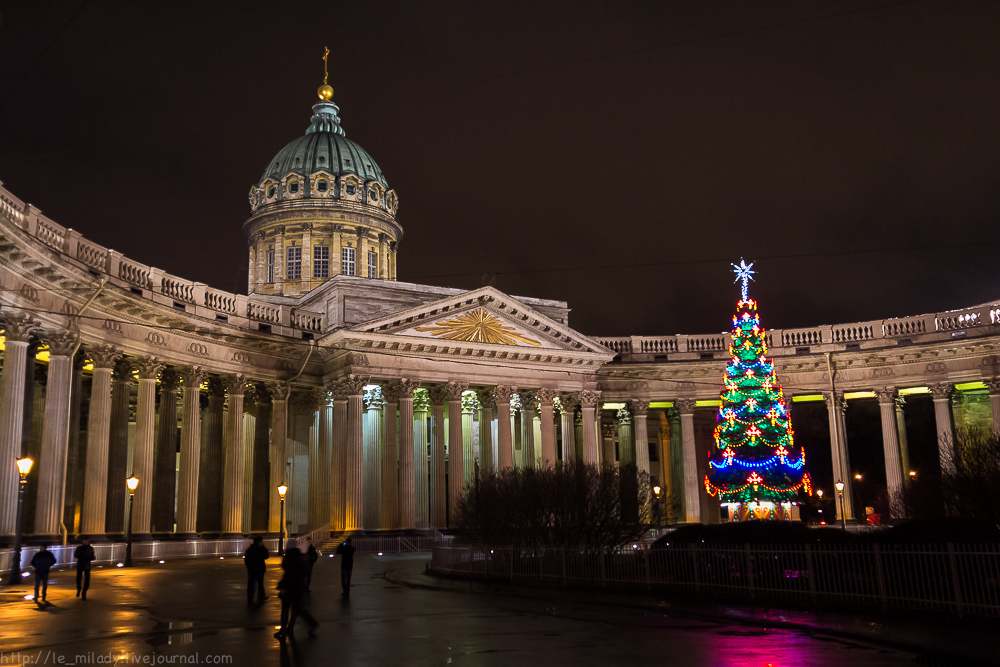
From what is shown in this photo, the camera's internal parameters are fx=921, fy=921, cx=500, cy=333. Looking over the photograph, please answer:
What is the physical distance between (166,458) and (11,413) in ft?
35.7

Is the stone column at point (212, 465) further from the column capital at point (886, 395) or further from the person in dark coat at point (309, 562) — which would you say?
the column capital at point (886, 395)

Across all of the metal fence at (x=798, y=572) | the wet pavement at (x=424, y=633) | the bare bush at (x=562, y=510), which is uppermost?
the bare bush at (x=562, y=510)

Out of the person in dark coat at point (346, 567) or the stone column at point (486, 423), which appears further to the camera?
the stone column at point (486, 423)

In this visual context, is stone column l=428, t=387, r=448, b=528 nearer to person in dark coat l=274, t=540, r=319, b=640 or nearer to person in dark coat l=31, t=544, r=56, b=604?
person in dark coat l=31, t=544, r=56, b=604

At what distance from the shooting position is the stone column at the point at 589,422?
172 feet

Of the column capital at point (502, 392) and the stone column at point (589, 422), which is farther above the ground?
the column capital at point (502, 392)

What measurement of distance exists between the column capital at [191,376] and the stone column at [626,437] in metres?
26.8

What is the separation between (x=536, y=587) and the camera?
24609 millimetres

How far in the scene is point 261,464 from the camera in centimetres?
4806

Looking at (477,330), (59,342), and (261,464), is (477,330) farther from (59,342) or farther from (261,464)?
(59,342)

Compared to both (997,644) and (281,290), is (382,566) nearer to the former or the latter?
(997,644)

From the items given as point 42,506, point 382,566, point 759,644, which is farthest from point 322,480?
point 759,644

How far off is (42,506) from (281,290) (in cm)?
3420

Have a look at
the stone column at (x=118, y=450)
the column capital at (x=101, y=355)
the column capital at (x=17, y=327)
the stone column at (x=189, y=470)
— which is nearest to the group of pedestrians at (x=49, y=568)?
the column capital at (x=17, y=327)
